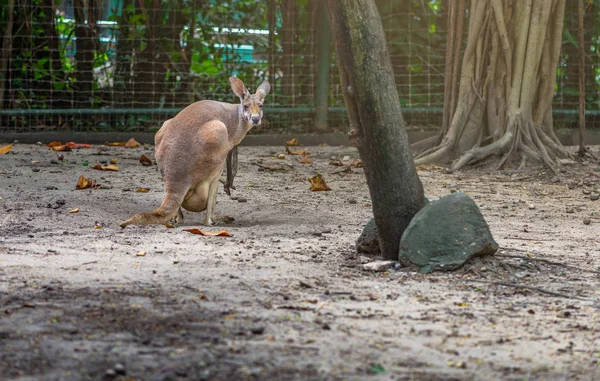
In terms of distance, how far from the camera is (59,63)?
10383mm

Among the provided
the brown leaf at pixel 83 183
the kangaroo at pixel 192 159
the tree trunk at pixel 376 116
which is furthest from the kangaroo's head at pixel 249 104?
the tree trunk at pixel 376 116

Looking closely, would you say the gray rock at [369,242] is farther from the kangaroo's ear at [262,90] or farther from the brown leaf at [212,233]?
the kangaroo's ear at [262,90]

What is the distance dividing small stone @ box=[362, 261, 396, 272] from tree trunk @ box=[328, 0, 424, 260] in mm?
124

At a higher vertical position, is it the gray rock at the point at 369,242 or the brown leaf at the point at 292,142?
the brown leaf at the point at 292,142

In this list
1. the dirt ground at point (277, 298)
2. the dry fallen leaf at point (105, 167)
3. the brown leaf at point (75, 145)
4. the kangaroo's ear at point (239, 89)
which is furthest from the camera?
the brown leaf at point (75, 145)

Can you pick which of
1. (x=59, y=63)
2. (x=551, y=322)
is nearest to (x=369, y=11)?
(x=551, y=322)

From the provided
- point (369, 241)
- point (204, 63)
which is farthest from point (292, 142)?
point (369, 241)

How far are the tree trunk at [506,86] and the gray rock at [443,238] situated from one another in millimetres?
3669

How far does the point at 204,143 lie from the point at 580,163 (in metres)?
3.98

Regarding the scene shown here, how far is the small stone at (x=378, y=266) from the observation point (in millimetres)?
4629

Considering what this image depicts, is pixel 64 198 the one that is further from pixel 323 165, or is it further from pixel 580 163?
pixel 580 163

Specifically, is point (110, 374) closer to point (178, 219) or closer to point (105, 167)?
point (178, 219)

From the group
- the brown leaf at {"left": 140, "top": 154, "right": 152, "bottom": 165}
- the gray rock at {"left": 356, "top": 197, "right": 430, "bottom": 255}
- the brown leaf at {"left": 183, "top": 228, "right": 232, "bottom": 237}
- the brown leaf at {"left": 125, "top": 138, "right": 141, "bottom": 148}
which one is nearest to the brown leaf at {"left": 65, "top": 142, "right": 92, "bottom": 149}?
the brown leaf at {"left": 125, "top": 138, "right": 141, "bottom": 148}

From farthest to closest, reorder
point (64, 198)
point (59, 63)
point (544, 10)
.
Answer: point (59, 63) < point (544, 10) < point (64, 198)
